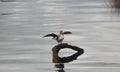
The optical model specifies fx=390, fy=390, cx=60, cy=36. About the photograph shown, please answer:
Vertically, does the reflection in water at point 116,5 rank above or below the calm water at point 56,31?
above

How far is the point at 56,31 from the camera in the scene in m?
2.78

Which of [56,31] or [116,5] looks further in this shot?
[116,5]

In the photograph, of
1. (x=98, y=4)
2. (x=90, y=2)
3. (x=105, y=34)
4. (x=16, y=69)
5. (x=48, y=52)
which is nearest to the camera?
(x=16, y=69)

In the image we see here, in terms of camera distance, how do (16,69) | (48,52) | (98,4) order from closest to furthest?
A: (16,69)
(48,52)
(98,4)

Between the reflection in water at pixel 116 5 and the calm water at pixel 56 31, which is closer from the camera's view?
the calm water at pixel 56 31

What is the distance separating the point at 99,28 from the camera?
2.85m

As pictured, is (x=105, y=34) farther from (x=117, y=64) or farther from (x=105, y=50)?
(x=117, y=64)

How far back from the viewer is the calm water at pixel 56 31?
1.86m

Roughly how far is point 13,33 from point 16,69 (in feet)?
3.41

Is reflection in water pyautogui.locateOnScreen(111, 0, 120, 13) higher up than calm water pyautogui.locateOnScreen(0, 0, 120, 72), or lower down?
higher up

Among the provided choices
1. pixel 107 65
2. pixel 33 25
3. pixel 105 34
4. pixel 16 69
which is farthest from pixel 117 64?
pixel 33 25

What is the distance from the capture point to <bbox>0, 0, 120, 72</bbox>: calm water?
186 cm

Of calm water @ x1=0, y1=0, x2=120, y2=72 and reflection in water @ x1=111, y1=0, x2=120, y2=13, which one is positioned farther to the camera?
reflection in water @ x1=111, y1=0, x2=120, y2=13

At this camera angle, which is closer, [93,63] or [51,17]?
[93,63]
